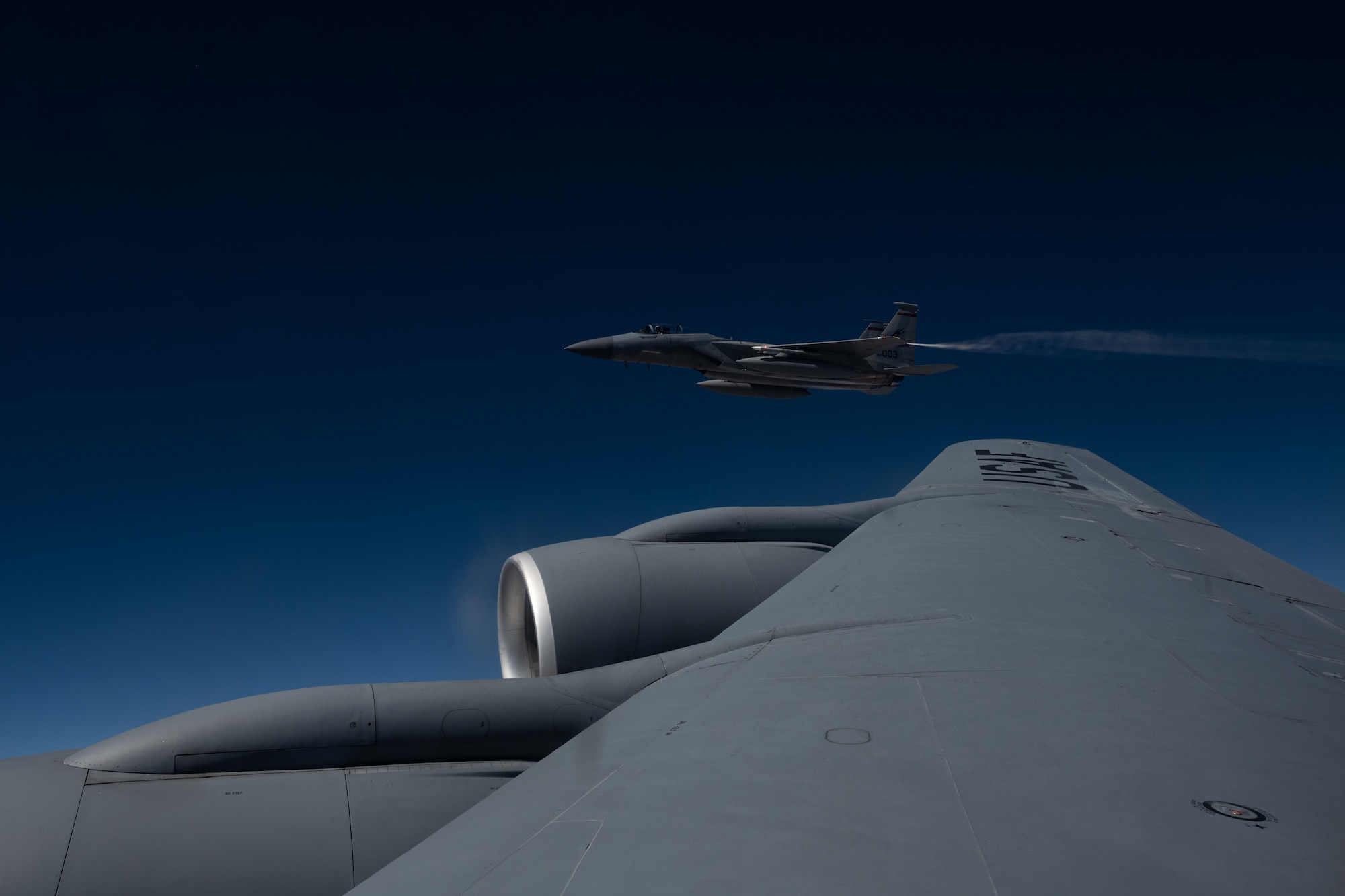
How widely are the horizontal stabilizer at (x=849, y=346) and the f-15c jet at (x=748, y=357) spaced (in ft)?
0.06

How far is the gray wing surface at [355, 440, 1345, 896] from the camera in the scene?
1.46 meters

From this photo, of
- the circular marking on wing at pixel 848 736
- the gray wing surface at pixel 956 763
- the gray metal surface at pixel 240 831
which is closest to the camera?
the gray wing surface at pixel 956 763

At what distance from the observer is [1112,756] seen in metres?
1.98

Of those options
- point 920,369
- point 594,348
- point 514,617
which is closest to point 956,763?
point 514,617

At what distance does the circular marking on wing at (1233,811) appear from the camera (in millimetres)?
1652

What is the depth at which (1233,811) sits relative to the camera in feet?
5.53

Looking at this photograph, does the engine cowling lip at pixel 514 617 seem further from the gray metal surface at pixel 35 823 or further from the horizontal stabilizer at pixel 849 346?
the horizontal stabilizer at pixel 849 346

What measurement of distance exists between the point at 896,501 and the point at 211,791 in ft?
20.7

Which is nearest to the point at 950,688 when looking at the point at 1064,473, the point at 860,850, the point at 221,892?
A: the point at 860,850

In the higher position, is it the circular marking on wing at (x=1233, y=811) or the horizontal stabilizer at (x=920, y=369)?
the horizontal stabilizer at (x=920, y=369)

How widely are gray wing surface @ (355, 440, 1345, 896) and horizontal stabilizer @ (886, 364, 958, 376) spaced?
19996 millimetres

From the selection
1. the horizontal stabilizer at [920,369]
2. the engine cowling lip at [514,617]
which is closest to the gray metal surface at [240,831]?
the engine cowling lip at [514,617]

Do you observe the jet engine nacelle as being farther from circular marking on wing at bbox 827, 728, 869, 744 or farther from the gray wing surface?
circular marking on wing at bbox 827, 728, 869, 744

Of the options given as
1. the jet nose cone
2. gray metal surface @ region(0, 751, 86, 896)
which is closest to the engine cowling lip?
gray metal surface @ region(0, 751, 86, 896)
